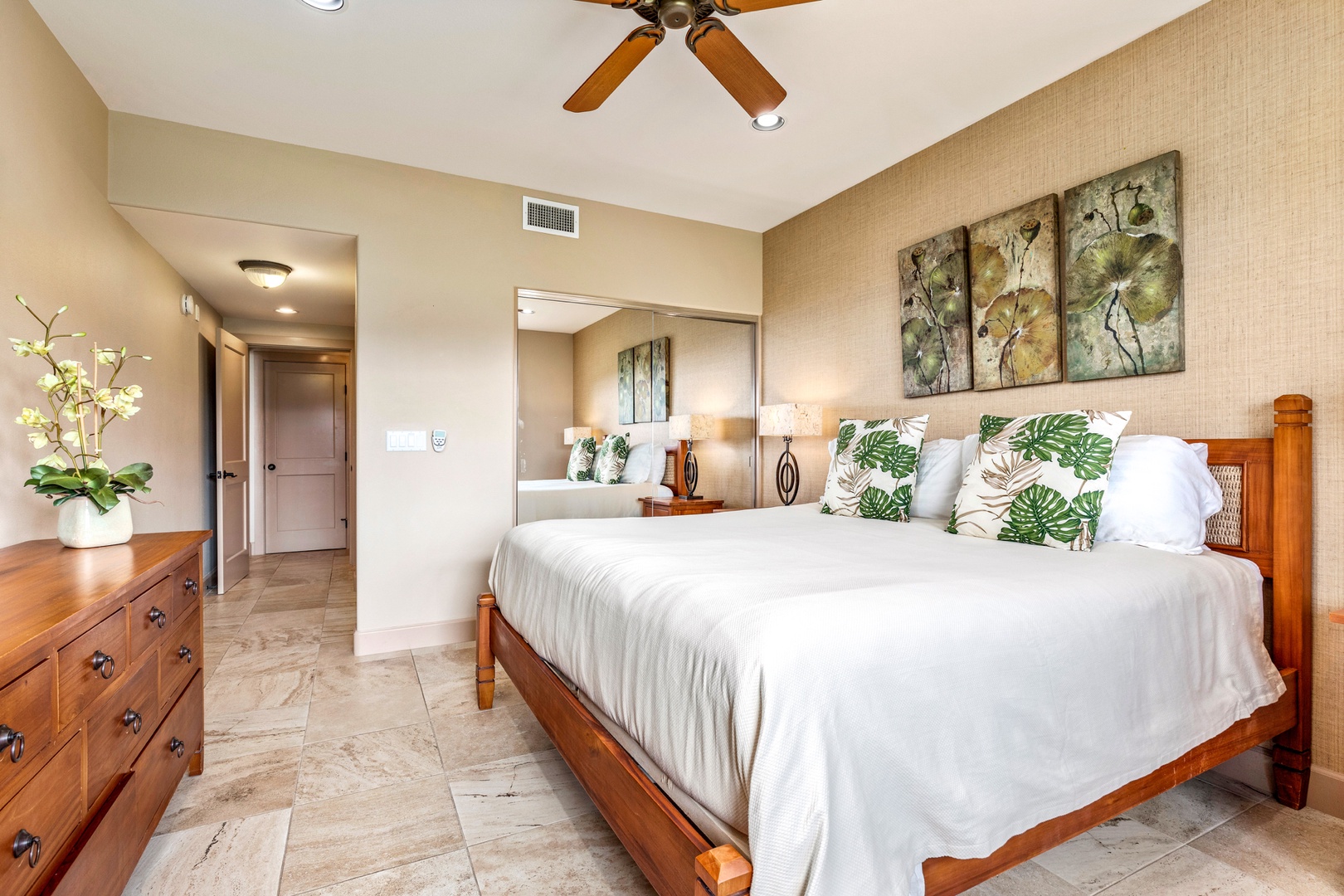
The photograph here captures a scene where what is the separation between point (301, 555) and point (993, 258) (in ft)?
20.6

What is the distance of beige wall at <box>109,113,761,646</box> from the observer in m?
3.16

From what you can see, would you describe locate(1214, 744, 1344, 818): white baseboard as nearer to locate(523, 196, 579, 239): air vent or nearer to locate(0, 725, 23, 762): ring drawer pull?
locate(0, 725, 23, 762): ring drawer pull

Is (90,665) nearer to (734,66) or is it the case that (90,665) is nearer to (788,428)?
(734,66)

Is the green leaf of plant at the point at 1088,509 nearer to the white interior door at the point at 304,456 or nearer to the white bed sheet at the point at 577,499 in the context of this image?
the white bed sheet at the point at 577,499

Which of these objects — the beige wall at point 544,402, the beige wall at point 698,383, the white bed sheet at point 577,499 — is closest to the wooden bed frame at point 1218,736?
the white bed sheet at point 577,499

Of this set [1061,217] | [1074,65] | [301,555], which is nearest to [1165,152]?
[1061,217]

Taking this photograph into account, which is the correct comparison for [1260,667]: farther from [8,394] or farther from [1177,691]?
[8,394]

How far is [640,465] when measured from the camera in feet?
13.4

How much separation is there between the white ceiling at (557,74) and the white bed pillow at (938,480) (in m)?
1.54

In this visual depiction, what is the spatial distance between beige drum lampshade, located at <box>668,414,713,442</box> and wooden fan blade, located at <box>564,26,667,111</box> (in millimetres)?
2118

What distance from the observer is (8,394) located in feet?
6.49

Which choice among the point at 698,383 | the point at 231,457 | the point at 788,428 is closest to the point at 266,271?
the point at 231,457

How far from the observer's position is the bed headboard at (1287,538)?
190 cm

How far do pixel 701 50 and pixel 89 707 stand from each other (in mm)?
2281
